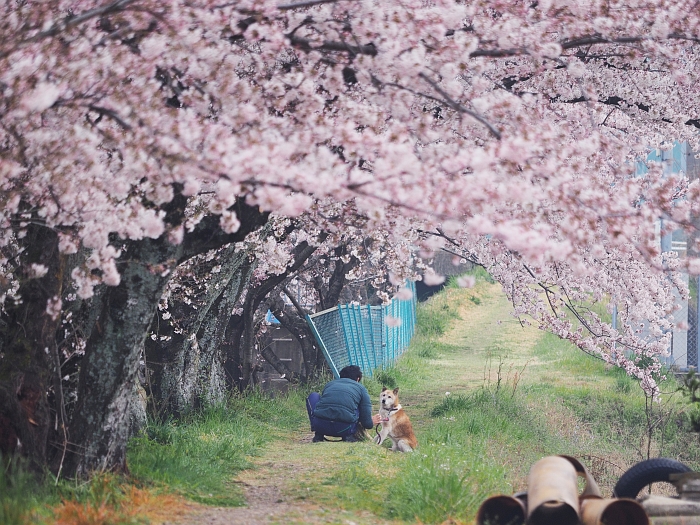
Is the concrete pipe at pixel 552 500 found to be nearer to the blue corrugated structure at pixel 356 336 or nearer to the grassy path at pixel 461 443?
the grassy path at pixel 461 443

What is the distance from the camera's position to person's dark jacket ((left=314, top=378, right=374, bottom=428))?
10.7 meters

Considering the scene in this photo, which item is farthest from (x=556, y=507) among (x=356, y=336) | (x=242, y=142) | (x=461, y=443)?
(x=356, y=336)

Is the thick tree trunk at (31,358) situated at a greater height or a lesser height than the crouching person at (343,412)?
greater

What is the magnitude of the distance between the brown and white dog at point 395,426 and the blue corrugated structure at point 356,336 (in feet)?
16.8

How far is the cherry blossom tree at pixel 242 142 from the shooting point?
4.40 meters

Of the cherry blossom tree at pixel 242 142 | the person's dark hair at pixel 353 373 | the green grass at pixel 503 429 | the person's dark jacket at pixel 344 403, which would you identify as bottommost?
the green grass at pixel 503 429

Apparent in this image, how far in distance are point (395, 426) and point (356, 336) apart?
23.9 feet

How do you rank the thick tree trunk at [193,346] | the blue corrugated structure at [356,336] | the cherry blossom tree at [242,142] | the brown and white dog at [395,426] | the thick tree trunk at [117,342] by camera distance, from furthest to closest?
the blue corrugated structure at [356,336]
the thick tree trunk at [193,346]
the brown and white dog at [395,426]
the thick tree trunk at [117,342]
the cherry blossom tree at [242,142]

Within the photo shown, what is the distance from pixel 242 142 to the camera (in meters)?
4.59

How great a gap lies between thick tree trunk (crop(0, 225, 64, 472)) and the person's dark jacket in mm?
4817

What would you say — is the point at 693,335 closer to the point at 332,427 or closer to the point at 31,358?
the point at 332,427

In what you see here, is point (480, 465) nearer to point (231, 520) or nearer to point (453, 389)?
point (231, 520)

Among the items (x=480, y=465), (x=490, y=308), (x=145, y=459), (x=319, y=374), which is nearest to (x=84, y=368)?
(x=145, y=459)

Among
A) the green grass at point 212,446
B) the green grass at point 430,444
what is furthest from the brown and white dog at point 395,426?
the green grass at point 212,446
